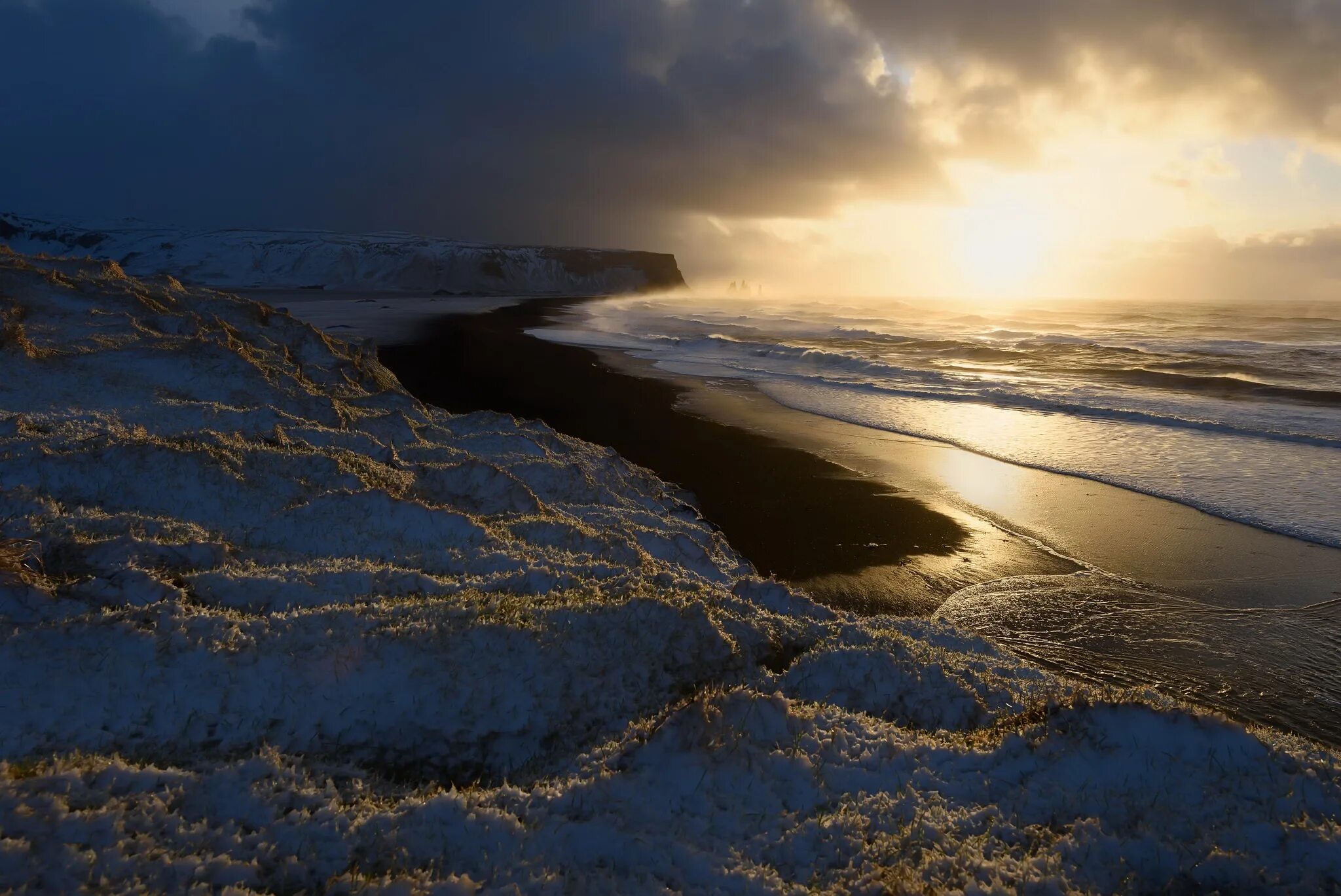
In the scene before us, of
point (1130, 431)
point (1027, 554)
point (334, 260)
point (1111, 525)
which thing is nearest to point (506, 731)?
point (1027, 554)

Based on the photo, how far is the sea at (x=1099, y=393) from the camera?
584 inches

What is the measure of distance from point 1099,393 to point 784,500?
61.5ft

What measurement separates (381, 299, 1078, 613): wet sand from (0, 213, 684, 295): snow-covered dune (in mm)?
112027

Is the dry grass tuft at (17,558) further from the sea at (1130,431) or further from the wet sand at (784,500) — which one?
the sea at (1130,431)

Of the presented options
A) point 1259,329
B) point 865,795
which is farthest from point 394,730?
point 1259,329

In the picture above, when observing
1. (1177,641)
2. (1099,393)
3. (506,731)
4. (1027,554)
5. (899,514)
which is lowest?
(1177,641)

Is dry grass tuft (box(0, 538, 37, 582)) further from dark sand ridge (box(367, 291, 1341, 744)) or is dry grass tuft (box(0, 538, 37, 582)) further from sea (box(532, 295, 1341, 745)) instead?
sea (box(532, 295, 1341, 745))

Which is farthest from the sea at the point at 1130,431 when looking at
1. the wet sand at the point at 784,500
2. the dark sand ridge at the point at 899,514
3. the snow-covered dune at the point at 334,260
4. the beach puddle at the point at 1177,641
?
the snow-covered dune at the point at 334,260

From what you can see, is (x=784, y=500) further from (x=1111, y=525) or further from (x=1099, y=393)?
(x=1099, y=393)

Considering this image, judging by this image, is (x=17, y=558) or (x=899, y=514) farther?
(x=899, y=514)

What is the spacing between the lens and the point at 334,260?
138 metres

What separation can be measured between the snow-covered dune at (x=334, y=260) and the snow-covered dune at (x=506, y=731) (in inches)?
5034

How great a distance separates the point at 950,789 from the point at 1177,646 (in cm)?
598

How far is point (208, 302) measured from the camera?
19422 mm
